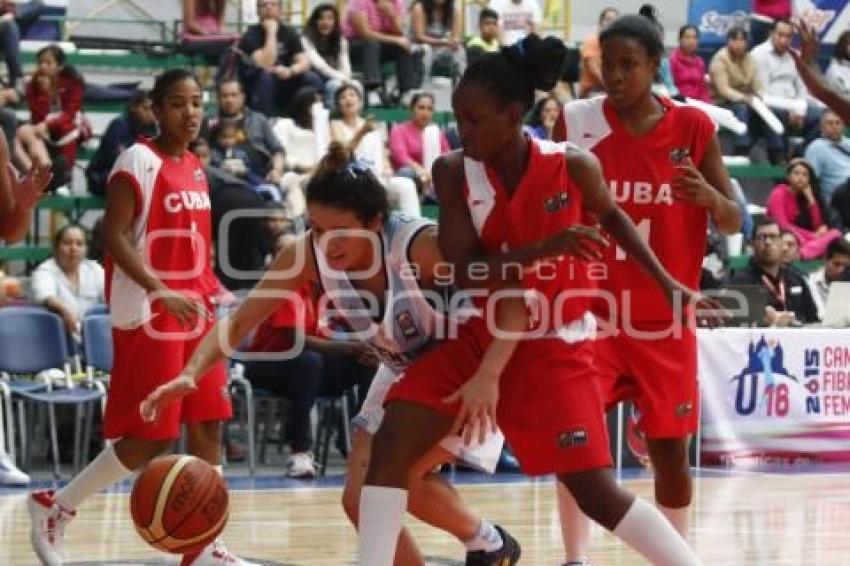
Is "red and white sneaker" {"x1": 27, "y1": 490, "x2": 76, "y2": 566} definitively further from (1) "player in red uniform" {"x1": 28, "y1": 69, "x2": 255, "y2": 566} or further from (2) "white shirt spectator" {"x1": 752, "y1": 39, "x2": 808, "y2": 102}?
(2) "white shirt spectator" {"x1": 752, "y1": 39, "x2": 808, "y2": 102}

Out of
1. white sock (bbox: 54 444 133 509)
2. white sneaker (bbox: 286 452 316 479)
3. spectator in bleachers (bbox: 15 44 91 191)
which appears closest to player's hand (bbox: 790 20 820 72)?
white sock (bbox: 54 444 133 509)

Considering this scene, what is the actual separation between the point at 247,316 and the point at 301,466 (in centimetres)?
556

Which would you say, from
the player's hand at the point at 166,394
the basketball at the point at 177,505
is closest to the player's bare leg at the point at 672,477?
the basketball at the point at 177,505

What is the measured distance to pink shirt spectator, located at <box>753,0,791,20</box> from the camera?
18.8 m

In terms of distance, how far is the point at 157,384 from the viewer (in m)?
7.18

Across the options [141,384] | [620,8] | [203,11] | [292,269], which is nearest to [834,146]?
[620,8]

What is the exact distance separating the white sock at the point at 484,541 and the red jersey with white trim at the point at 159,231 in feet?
5.66

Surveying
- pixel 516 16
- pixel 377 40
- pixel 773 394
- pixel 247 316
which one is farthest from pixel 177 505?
pixel 516 16

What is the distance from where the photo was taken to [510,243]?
5.28 metres

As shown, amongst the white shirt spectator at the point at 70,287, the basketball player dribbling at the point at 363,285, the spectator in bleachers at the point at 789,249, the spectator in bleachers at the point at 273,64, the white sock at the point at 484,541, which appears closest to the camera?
the basketball player dribbling at the point at 363,285

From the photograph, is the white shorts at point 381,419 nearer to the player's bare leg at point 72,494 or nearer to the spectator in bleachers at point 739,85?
the player's bare leg at point 72,494

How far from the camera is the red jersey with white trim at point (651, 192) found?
20.2ft

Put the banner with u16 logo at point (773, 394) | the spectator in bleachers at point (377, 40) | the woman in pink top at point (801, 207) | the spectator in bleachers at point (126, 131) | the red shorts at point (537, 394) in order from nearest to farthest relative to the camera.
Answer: the red shorts at point (537, 394) < the banner with u16 logo at point (773, 394) < the spectator in bleachers at point (126, 131) < the woman in pink top at point (801, 207) < the spectator in bleachers at point (377, 40)

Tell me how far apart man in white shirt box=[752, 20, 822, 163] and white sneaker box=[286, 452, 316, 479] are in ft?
26.5
